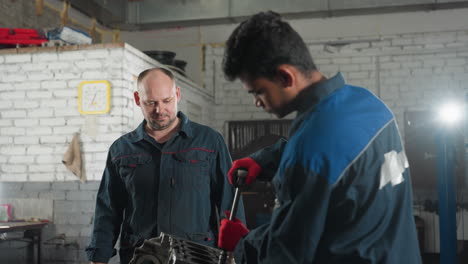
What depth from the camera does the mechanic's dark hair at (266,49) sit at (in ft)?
3.97

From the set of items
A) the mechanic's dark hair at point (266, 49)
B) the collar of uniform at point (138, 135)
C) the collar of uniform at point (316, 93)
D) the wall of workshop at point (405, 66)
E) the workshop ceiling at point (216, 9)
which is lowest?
the collar of uniform at point (138, 135)

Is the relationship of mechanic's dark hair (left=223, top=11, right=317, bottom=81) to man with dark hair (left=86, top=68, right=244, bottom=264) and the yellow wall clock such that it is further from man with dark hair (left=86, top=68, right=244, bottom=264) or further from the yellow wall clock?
the yellow wall clock

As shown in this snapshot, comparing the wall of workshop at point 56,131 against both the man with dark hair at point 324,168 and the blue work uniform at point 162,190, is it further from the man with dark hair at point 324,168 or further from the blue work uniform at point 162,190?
the man with dark hair at point 324,168

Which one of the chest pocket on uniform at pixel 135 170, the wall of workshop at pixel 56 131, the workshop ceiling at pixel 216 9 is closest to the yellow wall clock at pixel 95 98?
the wall of workshop at pixel 56 131

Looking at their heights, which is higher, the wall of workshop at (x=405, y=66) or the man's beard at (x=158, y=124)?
the wall of workshop at (x=405, y=66)

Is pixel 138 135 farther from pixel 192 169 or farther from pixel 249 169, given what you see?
pixel 249 169

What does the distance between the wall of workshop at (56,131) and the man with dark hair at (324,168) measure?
10.5 feet

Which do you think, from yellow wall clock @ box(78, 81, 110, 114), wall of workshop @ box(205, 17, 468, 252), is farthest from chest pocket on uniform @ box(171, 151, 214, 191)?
wall of workshop @ box(205, 17, 468, 252)

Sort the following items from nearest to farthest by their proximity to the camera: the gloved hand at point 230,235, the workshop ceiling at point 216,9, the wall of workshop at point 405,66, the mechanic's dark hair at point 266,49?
the mechanic's dark hair at point 266,49 < the gloved hand at point 230,235 < the workshop ceiling at point 216,9 < the wall of workshop at point 405,66

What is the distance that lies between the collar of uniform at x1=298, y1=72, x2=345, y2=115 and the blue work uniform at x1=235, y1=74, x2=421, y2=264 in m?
0.02

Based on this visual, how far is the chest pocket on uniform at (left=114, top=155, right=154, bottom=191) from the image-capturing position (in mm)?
2193

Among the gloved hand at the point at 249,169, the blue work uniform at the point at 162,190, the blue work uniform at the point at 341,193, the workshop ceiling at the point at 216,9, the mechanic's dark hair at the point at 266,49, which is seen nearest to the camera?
the blue work uniform at the point at 341,193

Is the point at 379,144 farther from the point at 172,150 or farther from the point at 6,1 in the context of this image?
the point at 6,1

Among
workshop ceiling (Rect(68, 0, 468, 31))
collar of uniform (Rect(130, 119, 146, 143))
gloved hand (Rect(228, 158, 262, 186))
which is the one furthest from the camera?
workshop ceiling (Rect(68, 0, 468, 31))
